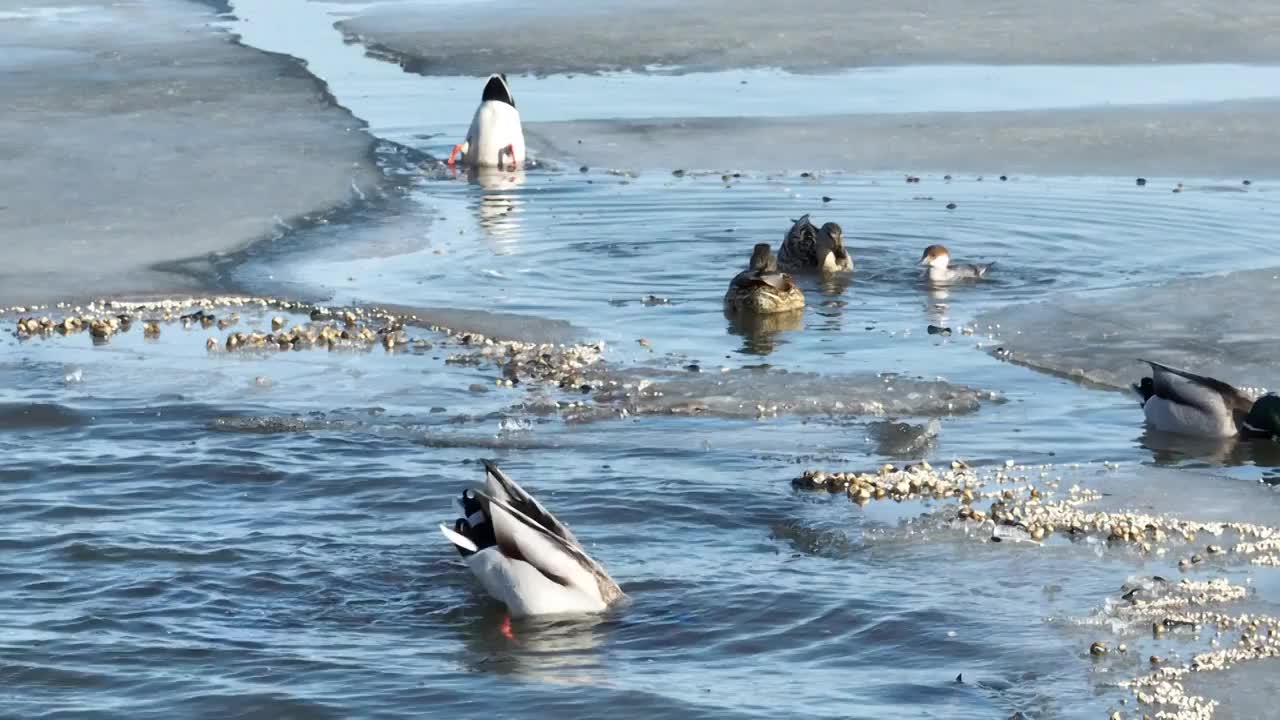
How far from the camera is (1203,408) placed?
938cm

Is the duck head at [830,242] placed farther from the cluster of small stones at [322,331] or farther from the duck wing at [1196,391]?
the duck wing at [1196,391]

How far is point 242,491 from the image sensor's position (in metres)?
8.54

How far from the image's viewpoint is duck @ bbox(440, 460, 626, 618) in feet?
22.7

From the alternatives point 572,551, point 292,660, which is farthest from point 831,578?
point 292,660

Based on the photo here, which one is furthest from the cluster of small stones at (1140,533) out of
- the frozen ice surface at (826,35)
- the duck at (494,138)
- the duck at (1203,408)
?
the frozen ice surface at (826,35)

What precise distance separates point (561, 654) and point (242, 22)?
78.5ft

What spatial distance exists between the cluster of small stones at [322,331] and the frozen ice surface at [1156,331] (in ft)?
8.26

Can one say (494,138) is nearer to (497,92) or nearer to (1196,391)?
(497,92)

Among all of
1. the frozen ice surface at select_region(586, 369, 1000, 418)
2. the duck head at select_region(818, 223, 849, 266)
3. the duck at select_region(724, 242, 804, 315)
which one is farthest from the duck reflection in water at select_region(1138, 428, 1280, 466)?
the duck head at select_region(818, 223, 849, 266)

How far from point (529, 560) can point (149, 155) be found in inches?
458

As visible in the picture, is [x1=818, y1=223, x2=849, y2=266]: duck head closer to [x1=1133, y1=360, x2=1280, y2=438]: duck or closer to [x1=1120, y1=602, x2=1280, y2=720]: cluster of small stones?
[x1=1133, y1=360, x2=1280, y2=438]: duck

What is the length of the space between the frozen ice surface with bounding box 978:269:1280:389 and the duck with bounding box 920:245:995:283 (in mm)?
765

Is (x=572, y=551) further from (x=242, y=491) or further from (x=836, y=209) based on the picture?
(x=836, y=209)

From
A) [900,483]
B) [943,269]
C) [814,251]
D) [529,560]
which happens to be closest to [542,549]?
[529,560]
